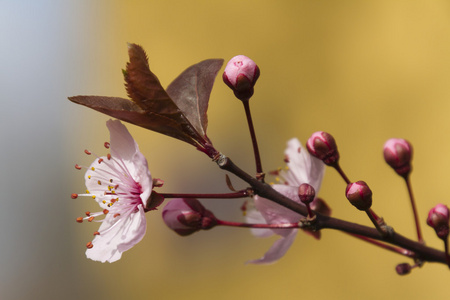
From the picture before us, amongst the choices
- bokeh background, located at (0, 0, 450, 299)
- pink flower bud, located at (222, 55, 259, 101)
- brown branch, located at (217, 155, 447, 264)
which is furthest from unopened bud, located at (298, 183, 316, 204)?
bokeh background, located at (0, 0, 450, 299)

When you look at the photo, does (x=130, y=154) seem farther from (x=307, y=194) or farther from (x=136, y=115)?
(x=307, y=194)

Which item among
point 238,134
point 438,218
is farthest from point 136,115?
point 238,134

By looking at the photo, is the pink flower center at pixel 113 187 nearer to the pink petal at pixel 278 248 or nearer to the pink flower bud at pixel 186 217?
the pink flower bud at pixel 186 217

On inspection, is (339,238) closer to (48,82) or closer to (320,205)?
(320,205)

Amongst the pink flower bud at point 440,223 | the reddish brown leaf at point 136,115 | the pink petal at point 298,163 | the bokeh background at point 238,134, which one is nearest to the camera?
the reddish brown leaf at point 136,115

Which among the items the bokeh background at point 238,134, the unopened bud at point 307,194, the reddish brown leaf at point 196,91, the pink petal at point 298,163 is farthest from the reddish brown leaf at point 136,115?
the bokeh background at point 238,134

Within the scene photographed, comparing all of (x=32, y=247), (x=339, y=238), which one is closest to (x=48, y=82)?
(x=32, y=247)

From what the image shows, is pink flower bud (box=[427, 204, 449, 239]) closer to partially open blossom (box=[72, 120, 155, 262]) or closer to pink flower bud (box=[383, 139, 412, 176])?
pink flower bud (box=[383, 139, 412, 176])

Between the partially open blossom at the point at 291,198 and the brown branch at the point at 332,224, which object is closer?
the brown branch at the point at 332,224
